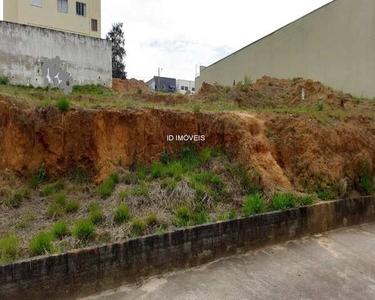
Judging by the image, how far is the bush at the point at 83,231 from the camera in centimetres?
367

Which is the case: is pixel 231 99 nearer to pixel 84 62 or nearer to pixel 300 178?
pixel 300 178

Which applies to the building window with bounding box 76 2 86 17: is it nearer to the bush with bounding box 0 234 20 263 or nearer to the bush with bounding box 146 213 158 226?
the bush with bounding box 146 213 158 226

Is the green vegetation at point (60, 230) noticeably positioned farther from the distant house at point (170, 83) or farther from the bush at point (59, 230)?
the distant house at point (170, 83)

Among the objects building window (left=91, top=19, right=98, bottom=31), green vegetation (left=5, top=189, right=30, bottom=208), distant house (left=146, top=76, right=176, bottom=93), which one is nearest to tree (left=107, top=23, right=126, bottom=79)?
building window (left=91, top=19, right=98, bottom=31)

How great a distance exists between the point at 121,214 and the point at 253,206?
2.19m

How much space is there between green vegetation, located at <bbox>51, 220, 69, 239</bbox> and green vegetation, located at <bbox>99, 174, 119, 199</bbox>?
984 millimetres

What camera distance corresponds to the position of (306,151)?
6.49 meters

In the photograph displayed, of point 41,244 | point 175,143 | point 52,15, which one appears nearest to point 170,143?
point 175,143

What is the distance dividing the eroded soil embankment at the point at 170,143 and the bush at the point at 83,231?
1.49 m

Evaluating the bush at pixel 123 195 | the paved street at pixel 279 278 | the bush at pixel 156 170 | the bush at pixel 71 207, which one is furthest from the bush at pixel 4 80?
the paved street at pixel 279 278

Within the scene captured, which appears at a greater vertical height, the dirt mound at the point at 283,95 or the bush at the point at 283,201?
the dirt mound at the point at 283,95

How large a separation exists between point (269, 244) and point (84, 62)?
12.6 m

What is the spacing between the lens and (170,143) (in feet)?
19.9

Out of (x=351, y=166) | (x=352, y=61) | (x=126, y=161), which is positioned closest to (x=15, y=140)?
(x=126, y=161)
